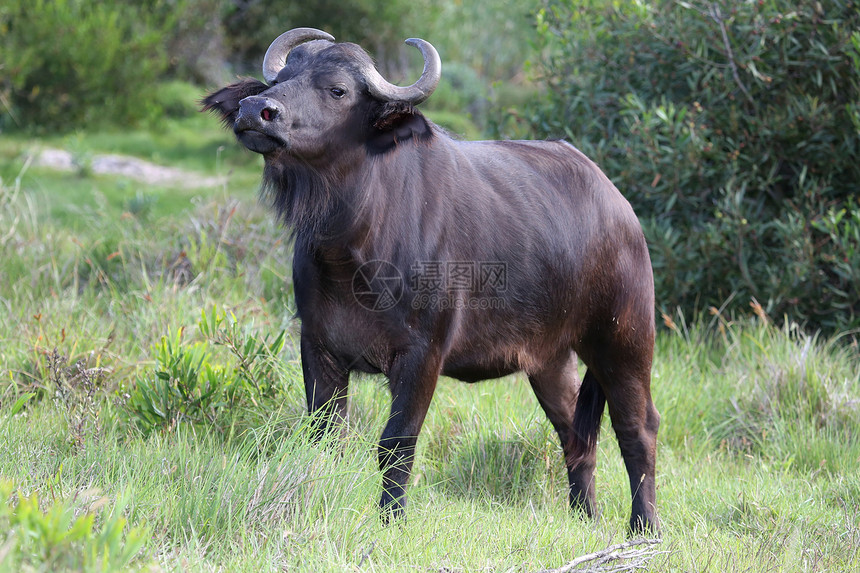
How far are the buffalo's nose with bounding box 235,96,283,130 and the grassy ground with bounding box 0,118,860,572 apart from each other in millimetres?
1177

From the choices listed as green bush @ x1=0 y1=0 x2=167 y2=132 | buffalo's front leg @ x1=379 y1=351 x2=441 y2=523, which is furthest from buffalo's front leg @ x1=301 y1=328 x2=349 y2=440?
green bush @ x1=0 y1=0 x2=167 y2=132

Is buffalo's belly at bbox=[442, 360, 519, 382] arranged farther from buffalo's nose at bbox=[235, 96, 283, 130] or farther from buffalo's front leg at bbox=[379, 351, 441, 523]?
buffalo's nose at bbox=[235, 96, 283, 130]

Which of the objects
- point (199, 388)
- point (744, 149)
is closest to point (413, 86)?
point (199, 388)

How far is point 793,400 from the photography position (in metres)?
5.12

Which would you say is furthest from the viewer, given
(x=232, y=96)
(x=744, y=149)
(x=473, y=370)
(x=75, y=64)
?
(x=75, y=64)

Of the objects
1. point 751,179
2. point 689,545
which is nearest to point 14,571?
point 689,545

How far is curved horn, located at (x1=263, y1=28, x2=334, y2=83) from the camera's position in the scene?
377 cm

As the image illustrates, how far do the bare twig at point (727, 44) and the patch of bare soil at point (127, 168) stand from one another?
7365mm

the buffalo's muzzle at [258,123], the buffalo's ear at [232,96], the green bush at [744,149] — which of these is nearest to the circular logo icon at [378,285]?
the buffalo's muzzle at [258,123]

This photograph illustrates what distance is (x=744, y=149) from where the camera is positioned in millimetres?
6355

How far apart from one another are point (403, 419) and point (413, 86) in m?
1.32

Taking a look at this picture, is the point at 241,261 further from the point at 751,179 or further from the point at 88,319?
the point at 751,179

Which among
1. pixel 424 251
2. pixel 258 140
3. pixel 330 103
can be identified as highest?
pixel 330 103

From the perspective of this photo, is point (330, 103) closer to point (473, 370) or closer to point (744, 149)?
point (473, 370)
